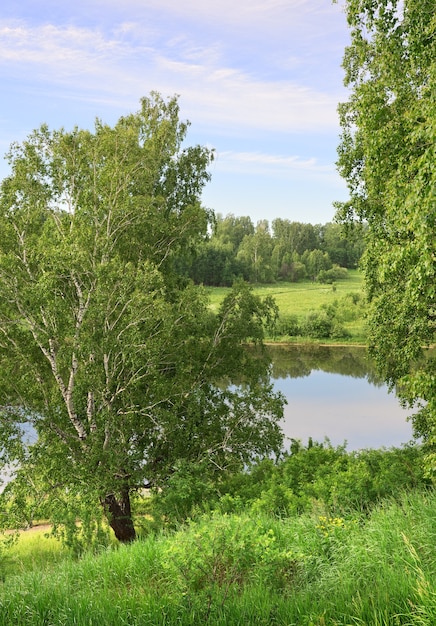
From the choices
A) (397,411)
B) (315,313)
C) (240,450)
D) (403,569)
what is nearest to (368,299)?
(240,450)

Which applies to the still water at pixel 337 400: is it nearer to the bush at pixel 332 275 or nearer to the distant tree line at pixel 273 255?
the distant tree line at pixel 273 255

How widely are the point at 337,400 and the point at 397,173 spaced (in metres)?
27.3

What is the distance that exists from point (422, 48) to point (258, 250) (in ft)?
306

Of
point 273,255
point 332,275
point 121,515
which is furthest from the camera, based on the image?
point 273,255

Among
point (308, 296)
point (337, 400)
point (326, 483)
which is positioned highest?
point (308, 296)

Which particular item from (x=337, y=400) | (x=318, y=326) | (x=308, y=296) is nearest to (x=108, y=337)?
(x=337, y=400)

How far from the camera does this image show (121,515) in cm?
1358

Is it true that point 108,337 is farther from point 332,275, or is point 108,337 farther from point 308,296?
point 332,275

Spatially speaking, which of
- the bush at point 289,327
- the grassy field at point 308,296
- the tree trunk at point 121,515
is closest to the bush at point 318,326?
the bush at point 289,327

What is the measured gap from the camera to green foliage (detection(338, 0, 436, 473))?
7.45 metres

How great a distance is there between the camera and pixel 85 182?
13.8m

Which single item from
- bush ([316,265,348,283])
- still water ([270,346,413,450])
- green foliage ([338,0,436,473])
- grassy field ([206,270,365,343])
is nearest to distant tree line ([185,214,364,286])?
bush ([316,265,348,283])

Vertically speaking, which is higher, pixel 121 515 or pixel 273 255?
pixel 273 255

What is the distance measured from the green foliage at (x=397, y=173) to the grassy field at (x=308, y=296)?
33482 mm
